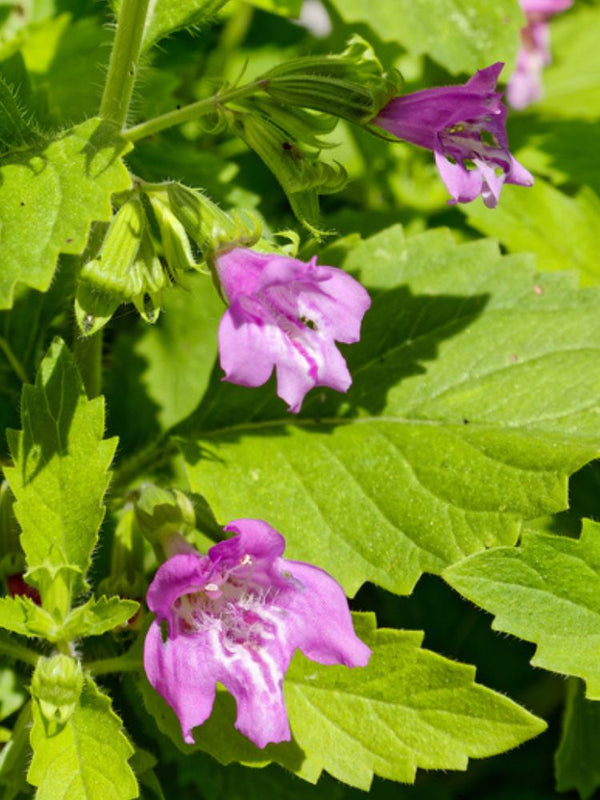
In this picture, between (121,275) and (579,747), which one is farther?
(579,747)

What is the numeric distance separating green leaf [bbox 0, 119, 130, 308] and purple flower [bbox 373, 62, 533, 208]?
51 cm

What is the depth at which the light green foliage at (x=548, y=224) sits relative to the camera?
301 cm

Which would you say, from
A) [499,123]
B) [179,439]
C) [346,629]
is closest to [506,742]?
[346,629]

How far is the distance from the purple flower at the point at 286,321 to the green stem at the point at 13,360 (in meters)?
0.89

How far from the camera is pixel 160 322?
3.11 metres

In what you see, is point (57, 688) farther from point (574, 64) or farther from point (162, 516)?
point (574, 64)

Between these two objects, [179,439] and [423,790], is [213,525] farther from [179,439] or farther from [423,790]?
[423,790]

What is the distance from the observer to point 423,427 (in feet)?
7.84

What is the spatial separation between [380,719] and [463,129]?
1093 mm

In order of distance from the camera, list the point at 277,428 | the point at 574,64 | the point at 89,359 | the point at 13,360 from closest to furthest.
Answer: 1. the point at 89,359
2. the point at 277,428
3. the point at 13,360
4. the point at 574,64

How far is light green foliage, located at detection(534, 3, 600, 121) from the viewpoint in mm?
3746

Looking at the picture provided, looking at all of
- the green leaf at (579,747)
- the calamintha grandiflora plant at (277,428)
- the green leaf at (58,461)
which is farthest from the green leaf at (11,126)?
the green leaf at (579,747)

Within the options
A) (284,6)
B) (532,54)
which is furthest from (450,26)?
(532,54)

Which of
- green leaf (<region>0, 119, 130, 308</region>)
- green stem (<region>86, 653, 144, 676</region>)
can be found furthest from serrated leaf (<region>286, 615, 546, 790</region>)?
green leaf (<region>0, 119, 130, 308</region>)
